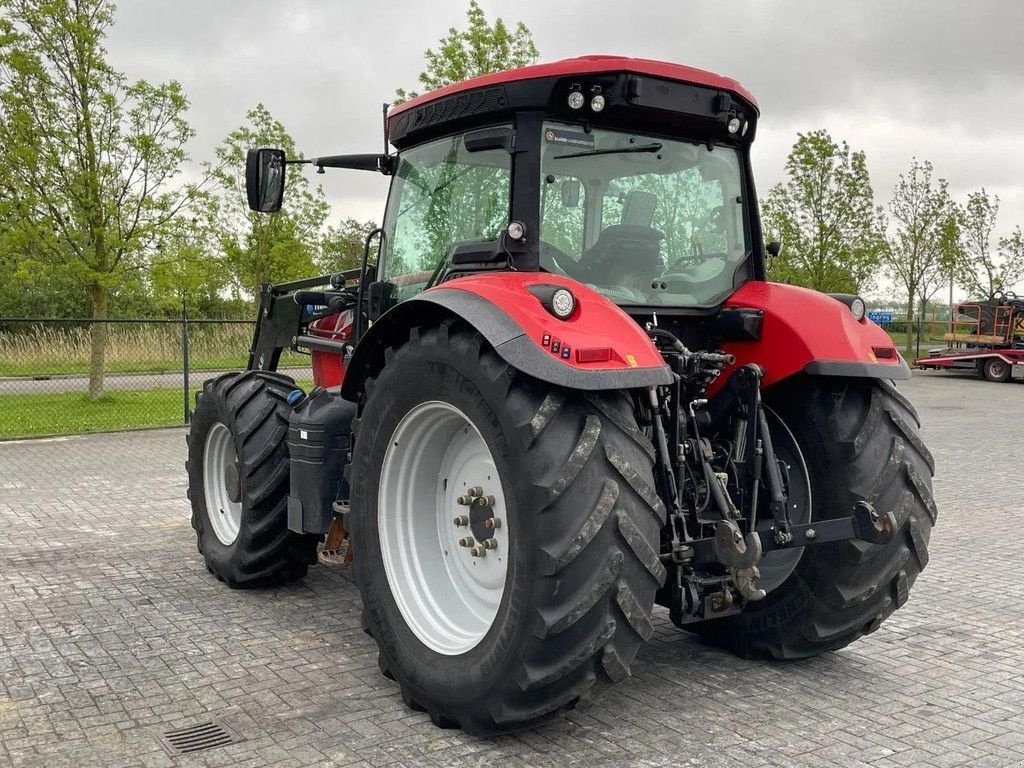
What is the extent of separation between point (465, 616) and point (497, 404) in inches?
43.6

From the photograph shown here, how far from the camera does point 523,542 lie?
11.1 feet

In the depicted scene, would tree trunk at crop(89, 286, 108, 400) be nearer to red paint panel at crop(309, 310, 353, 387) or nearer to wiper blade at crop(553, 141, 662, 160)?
red paint panel at crop(309, 310, 353, 387)

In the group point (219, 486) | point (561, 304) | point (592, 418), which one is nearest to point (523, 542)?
point (592, 418)

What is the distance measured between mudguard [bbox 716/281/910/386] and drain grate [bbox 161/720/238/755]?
8.49 feet

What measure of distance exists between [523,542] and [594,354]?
0.70 m

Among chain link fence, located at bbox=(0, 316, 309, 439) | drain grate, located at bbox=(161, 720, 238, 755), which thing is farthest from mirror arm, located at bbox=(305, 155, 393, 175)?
chain link fence, located at bbox=(0, 316, 309, 439)

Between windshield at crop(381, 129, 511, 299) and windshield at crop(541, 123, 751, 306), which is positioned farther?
windshield at crop(381, 129, 511, 299)

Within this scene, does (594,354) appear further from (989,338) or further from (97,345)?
(989,338)

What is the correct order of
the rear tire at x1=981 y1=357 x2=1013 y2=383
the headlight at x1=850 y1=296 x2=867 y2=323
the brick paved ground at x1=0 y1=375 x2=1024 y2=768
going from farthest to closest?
1. the rear tire at x1=981 y1=357 x2=1013 y2=383
2. the headlight at x1=850 y1=296 x2=867 y2=323
3. the brick paved ground at x1=0 y1=375 x2=1024 y2=768

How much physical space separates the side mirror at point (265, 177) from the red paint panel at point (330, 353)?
854 mm

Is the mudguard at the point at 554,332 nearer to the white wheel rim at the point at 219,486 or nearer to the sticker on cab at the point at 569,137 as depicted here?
the sticker on cab at the point at 569,137

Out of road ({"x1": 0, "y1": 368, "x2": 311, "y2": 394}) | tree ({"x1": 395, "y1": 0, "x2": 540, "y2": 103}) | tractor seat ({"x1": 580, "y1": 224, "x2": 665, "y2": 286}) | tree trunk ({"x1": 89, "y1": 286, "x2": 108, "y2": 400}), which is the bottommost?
road ({"x1": 0, "y1": 368, "x2": 311, "y2": 394})

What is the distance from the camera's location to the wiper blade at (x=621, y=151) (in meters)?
4.18

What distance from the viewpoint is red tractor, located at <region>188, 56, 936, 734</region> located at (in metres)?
3.39
